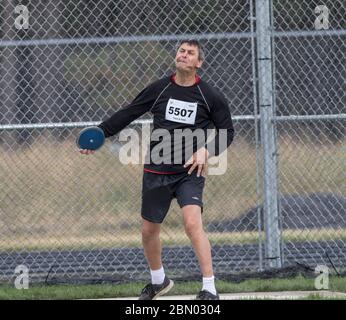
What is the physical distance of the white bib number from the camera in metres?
8.28

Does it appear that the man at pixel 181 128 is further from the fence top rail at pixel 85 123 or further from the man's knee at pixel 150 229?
the fence top rail at pixel 85 123

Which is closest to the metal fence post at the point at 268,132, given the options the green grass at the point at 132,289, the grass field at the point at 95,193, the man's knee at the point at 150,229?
the green grass at the point at 132,289

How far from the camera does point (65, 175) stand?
11.2 metres

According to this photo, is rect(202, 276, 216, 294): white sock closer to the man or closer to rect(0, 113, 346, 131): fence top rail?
the man

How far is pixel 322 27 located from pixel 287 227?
2.60 metres

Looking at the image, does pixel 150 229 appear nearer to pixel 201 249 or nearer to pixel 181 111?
pixel 201 249

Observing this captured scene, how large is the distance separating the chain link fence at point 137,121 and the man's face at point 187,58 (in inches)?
57.0

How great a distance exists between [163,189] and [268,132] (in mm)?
1817

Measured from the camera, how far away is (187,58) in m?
8.26

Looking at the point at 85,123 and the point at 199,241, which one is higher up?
the point at 85,123

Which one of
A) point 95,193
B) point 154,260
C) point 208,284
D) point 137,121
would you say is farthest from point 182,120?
point 95,193

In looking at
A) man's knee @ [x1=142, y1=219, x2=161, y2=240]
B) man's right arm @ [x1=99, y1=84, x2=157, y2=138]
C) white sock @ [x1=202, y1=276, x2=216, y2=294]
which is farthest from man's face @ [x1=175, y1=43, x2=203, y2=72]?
white sock @ [x1=202, y1=276, x2=216, y2=294]
